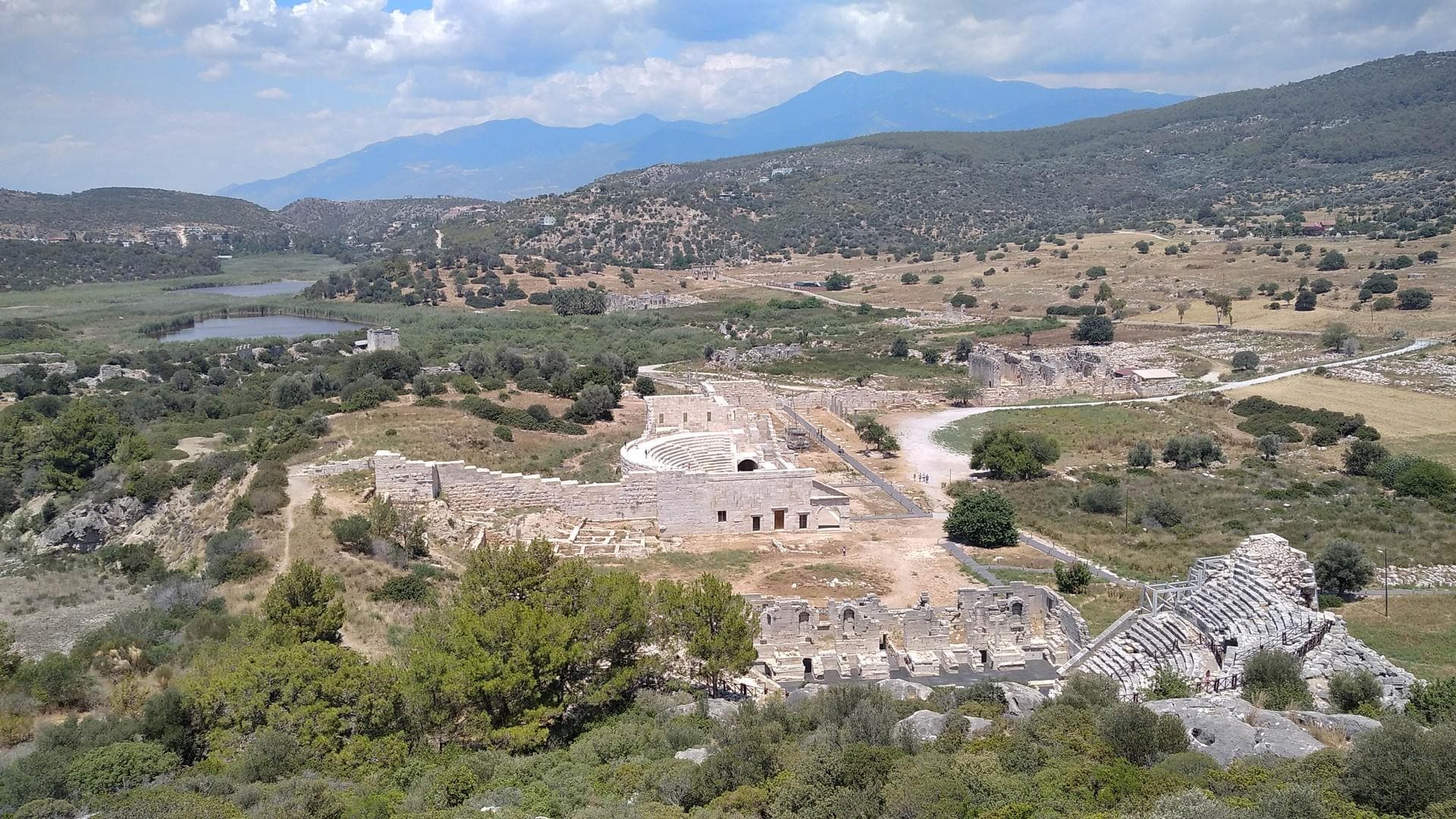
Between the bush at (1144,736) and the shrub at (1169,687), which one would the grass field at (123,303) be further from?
the bush at (1144,736)

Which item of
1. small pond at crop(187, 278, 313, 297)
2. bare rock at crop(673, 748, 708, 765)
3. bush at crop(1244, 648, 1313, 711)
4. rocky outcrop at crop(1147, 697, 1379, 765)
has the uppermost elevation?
small pond at crop(187, 278, 313, 297)

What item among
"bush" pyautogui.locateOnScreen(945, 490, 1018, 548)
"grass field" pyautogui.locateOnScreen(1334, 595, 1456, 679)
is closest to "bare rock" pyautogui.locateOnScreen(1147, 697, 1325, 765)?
"grass field" pyautogui.locateOnScreen(1334, 595, 1456, 679)

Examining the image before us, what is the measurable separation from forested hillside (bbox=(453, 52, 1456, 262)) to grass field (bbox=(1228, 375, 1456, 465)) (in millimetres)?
69036

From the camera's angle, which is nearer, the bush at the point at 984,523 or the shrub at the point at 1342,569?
the shrub at the point at 1342,569

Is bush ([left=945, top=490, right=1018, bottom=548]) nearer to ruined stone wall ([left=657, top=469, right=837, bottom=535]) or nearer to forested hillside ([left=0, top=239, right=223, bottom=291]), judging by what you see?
ruined stone wall ([left=657, top=469, right=837, bottom=535])

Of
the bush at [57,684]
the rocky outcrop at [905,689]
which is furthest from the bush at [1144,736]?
the bush at [57,684]

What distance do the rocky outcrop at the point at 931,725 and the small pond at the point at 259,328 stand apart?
68.3 m

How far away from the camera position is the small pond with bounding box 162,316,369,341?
76.3 m

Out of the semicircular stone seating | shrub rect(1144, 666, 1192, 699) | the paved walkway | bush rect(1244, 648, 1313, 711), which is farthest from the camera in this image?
the semicircular stone seating

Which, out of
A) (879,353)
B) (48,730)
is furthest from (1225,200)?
(48,730)

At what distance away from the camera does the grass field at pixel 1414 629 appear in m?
16.9

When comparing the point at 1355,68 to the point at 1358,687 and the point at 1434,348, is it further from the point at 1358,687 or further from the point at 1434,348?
the point at 1358,687

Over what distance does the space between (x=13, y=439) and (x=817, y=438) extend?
31483mm

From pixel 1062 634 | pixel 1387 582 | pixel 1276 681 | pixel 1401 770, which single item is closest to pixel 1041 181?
pixel 1387 582
